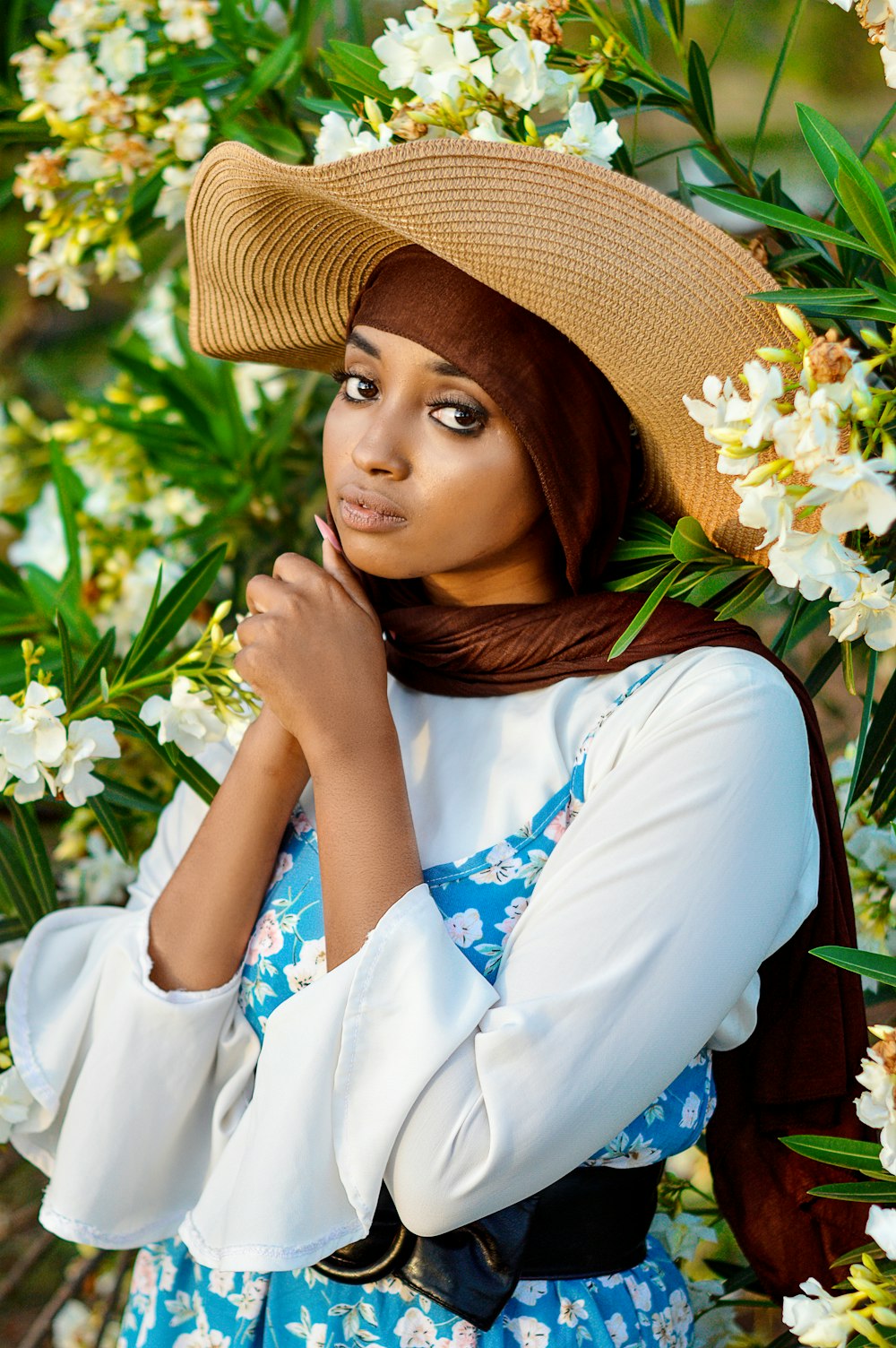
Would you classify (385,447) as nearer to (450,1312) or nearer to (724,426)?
(724,426)

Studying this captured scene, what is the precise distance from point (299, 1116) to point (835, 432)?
2.35 feet

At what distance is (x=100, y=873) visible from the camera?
2188mm

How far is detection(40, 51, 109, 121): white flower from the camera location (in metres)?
1.86

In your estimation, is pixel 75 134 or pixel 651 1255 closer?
pixel 651 1255

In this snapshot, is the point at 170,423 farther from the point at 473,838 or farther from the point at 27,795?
the point at 473,838

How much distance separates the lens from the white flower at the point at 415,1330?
4.00ft

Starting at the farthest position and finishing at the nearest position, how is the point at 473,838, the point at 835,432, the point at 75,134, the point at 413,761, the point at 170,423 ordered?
the point at 170,423 → the point at 75,134 → the point at 413,761 → the point at 473,838 → the point at 835,432

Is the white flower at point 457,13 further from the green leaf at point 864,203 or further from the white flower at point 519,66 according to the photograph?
the green leaf at point 864,203

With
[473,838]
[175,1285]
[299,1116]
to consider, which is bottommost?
[175,1285]

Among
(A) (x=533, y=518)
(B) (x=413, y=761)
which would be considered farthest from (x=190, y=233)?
(B) (x=413, y=761)

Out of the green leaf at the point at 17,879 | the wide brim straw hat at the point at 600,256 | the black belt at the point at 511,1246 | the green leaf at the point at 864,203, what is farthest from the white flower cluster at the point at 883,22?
the green leaf at the point at 17,879

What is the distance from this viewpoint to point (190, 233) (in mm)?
1567

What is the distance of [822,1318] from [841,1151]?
153 millimetres

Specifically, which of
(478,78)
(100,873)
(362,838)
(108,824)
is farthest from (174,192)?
(362,838)
